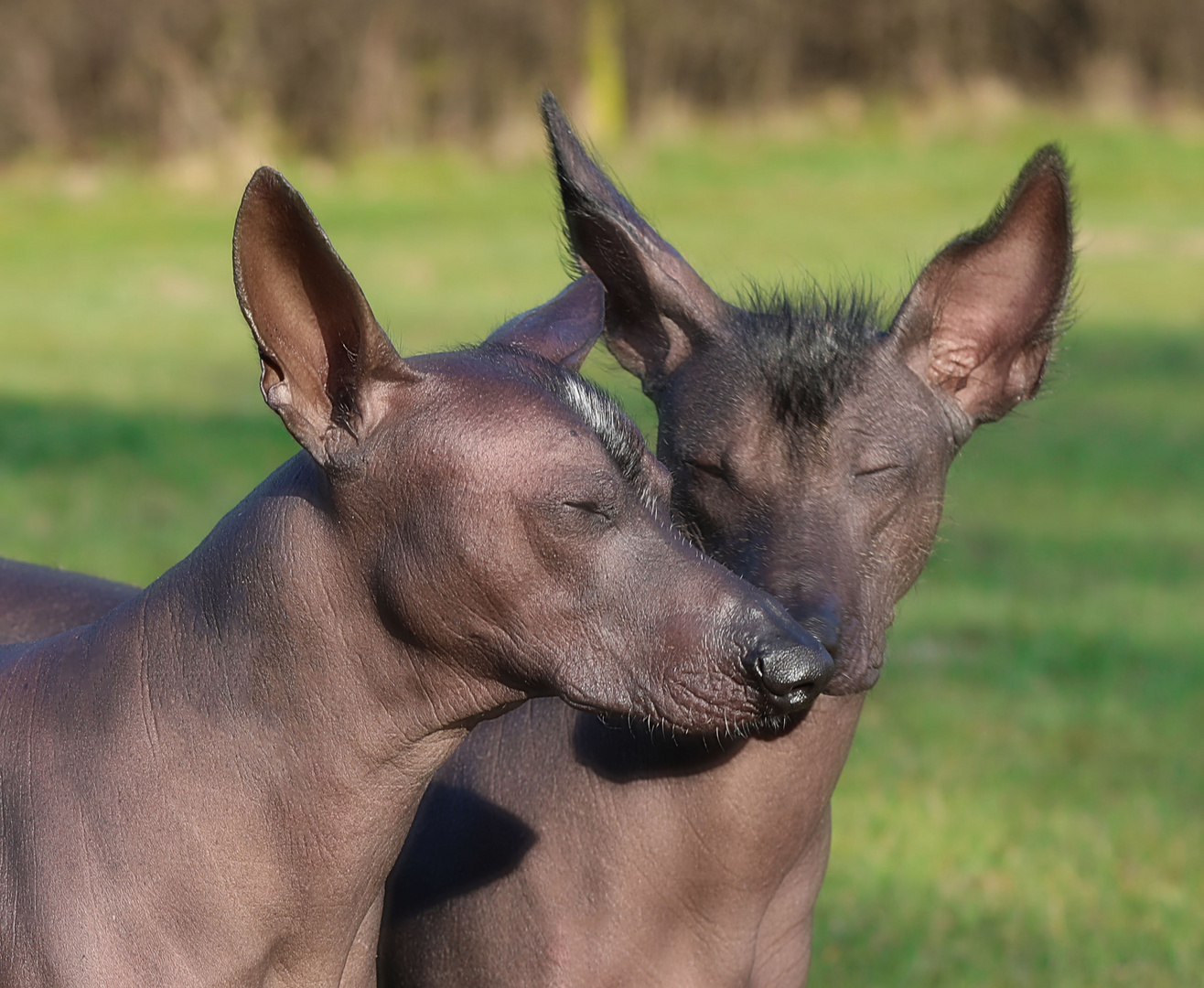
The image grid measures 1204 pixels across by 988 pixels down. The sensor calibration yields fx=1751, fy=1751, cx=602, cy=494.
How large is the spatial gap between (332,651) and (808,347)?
1.20 meters

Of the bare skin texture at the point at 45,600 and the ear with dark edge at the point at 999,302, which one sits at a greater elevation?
the ear with dark edge at the point at 999,302

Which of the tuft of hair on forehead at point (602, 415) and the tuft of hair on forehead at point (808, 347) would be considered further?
the tuft of hair on forehead at point (808, 347)

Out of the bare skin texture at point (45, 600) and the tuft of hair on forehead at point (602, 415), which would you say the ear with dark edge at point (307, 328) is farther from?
the bare skin texture at point (45, 600)

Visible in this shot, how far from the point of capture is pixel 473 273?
1958cm

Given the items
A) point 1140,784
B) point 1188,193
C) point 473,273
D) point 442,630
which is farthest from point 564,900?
point 1188,193

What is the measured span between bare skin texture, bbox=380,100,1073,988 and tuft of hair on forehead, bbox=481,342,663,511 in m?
0.46

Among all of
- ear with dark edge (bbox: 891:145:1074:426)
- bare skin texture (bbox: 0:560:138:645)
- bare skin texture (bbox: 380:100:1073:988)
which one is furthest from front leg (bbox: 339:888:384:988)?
ear with dark edge (bbox: 891:145:1074:426)

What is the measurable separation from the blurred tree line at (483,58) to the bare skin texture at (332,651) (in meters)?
22.6

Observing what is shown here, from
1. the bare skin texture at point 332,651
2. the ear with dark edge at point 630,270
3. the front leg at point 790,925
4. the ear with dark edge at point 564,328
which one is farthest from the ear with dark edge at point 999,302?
the bare skin texture at point 332,651

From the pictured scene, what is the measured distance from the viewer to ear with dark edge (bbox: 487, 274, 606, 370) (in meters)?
2.99

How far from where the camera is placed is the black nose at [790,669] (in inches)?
97.8

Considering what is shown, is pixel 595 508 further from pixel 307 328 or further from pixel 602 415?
pixel 307 328

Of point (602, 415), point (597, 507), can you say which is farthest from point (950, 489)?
point (597, 507)

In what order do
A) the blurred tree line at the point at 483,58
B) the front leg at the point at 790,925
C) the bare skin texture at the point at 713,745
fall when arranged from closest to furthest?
the bare skin texture at the point at 713,745 → the front leg at the point at 790,925 → the blurred tree line at the point at 483,58
